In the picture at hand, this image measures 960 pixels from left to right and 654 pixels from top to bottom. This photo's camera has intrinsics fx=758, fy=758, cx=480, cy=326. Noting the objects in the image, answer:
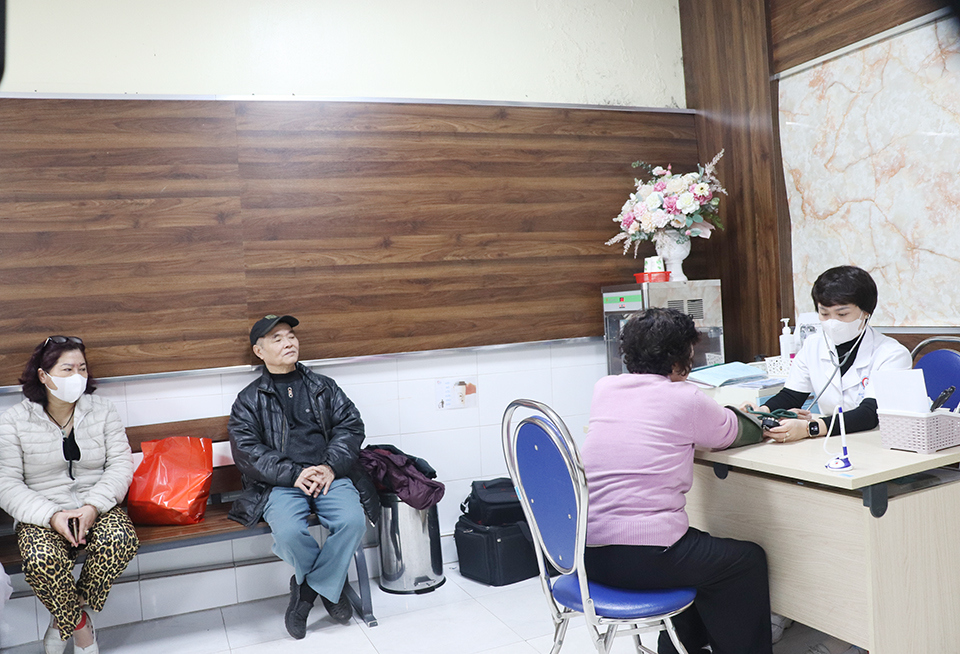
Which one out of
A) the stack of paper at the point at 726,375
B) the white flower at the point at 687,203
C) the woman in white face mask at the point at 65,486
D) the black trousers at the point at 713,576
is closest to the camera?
the black trousers at the point at 713,576

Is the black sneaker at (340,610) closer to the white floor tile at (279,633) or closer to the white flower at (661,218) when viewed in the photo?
the white floor tile at (279,633)

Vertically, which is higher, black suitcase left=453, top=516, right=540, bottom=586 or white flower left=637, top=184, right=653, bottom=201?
white flower left=637, top=184, right=653, bottom=201

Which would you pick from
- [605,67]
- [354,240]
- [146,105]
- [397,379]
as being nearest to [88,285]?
[146,105]

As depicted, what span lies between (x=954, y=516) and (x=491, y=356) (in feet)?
7.46

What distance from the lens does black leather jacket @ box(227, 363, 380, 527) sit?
311 centimetres

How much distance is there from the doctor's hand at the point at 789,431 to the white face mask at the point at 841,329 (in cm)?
35

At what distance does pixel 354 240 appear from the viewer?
3.67 m

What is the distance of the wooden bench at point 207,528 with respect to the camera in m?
2.93

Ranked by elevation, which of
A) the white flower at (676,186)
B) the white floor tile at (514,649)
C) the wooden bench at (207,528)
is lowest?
the white floor tile at (514,649)

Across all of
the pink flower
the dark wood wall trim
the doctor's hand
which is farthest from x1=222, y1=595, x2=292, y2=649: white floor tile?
the pink flower

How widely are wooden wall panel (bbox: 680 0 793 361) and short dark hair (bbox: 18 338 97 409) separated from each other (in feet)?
10.6

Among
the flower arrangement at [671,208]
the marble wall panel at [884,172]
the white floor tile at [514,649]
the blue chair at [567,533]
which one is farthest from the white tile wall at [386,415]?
the blue chair at [567,533]

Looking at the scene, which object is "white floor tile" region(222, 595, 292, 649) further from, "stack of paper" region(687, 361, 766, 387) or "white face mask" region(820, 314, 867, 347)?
"white face mask" region(820, 314, 867, 347)

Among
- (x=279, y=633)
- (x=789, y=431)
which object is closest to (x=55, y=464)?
(x=279, y=633)
